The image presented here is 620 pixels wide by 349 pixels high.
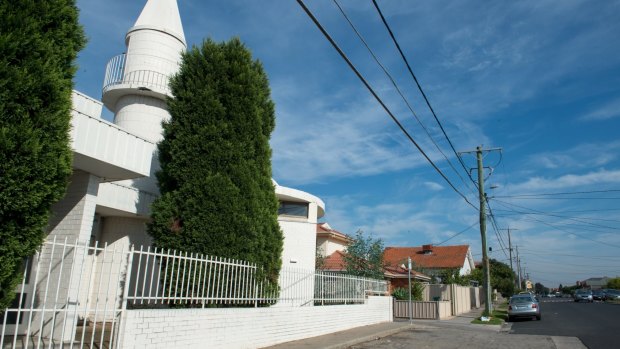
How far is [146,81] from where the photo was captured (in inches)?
616

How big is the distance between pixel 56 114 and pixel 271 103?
6.84 metres

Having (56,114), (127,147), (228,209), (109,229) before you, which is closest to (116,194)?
(109,229)

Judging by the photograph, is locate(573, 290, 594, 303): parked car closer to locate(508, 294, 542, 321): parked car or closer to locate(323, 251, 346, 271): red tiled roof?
locate(508, 294, 542, 321): parked car

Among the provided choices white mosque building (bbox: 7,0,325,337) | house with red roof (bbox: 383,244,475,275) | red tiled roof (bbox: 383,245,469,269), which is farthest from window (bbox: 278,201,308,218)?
house with red roof (bbox: 383,244,475,275)

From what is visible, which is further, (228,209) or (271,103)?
(271,103)

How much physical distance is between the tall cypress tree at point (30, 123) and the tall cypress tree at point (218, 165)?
3934mm

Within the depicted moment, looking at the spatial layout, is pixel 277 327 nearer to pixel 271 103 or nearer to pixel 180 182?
pixel 180 182

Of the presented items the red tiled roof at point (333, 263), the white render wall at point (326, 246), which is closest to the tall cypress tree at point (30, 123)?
the red tiled roof at point (333, 263)

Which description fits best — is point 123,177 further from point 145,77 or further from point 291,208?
point 291,208

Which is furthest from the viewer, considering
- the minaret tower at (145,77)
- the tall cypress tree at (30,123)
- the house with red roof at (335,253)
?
the house with red roof at (335,253)

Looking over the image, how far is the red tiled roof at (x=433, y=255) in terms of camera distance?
5316 centimetres

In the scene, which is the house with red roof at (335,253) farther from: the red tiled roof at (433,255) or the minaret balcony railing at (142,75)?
the red tiled roof at (433,255)

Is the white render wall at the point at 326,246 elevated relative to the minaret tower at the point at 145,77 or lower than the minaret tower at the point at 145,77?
lower

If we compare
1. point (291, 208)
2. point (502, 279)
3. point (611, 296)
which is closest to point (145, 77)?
point (291, 208)
